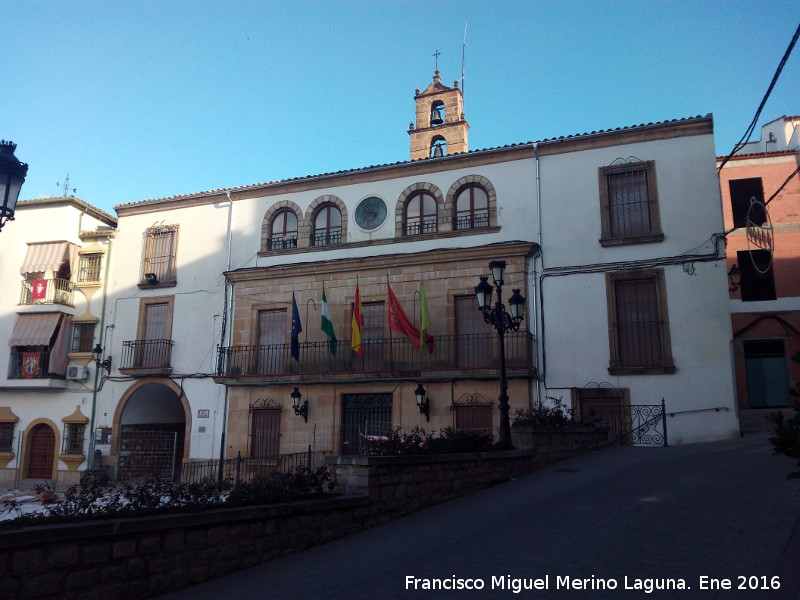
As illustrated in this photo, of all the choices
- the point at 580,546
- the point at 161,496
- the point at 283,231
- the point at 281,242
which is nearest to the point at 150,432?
the point at 281,242

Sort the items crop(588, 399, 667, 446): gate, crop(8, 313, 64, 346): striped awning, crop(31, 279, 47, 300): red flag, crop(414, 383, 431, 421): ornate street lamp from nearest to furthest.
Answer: crop(588, 399, 667, 446): gate, crop(414, 383, 431, 421): ornate street lamp, crop(8, 313, 64, 346): striped awning, crop(31, 279, 47, 300): red flag

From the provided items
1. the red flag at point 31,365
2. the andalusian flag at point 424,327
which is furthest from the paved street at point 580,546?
the red flag at point 31,365

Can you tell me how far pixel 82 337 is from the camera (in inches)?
889

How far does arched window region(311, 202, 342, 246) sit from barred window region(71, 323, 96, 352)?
8.26m

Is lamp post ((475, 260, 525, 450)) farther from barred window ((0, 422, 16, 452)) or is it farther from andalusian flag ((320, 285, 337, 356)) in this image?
barred window ((0, 422, 16, 452))

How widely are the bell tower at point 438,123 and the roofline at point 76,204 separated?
11229 millimetres

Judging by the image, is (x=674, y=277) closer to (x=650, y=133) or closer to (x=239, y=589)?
(x=650, y=133)

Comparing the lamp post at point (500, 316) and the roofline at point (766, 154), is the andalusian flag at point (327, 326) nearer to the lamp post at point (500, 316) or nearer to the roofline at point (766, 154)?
the lamp post at point (500, 316)

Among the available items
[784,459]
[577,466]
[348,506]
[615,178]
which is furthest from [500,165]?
[348,506]

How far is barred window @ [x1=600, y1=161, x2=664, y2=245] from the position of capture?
17.2 meters

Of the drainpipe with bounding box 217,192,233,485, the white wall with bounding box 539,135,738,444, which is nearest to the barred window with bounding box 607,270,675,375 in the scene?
the white wall with bounding box 539,135,738,444

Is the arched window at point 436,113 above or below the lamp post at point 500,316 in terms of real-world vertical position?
above

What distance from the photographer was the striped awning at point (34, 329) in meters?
22.1

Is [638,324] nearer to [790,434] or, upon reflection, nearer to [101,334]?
[790,434]
